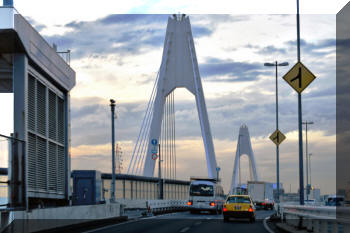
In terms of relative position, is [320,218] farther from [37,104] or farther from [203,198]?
[203,198]

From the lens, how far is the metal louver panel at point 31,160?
2456 cm

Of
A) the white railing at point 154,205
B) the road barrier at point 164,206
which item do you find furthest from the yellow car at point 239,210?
the road barrier at point 164,206

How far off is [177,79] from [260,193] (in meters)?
19.8

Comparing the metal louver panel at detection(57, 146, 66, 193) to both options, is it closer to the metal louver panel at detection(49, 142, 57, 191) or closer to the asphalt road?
the metal louver panel at detection(49, 142, 57, 191)

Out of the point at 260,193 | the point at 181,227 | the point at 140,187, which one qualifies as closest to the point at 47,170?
the point at 181,227

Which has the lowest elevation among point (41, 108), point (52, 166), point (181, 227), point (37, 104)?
point (181, 227)

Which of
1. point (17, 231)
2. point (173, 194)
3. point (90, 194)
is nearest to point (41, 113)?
point (90, 194)

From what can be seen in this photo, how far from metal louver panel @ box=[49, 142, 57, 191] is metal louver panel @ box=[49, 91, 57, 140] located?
488 millimetres

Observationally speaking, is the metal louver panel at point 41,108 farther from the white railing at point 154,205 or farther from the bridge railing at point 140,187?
the bridge railing at point 140,187

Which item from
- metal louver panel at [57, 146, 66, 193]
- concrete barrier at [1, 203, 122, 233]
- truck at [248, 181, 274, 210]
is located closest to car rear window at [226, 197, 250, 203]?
concrete barrier at [1, 203, 122, 233]

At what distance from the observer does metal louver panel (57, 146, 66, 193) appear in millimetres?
30677

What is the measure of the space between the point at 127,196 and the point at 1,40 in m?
24.3

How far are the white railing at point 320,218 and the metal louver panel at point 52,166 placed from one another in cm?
1123

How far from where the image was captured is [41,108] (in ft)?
89.2
